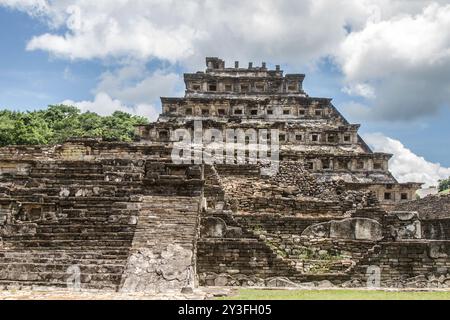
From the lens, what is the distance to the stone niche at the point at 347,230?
16266mm

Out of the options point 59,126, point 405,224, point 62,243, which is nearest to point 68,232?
point 62,243

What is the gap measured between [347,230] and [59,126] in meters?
40.6

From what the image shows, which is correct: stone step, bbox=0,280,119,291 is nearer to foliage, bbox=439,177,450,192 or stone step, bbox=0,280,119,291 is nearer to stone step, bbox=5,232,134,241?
stone step, bbox=5,232,134,241

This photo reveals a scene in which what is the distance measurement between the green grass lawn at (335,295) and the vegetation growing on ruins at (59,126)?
32401 millimetres

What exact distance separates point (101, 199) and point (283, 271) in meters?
6.06

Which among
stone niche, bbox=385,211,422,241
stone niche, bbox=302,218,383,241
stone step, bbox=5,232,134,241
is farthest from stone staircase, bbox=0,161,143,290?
stone niche, bbox=385,211,422,241

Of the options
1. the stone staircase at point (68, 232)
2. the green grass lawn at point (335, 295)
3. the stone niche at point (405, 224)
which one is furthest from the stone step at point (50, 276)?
the stone niche at point (405, 224)

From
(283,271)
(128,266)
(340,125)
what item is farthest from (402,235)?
(340,125)

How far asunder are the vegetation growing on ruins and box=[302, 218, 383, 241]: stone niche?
28.9m

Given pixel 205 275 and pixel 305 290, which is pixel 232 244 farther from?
pixel 305 290

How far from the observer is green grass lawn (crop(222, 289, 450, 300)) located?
10.5 meters

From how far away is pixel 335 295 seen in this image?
11.1 metres

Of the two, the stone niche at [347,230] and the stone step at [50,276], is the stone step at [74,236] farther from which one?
the stone niche at [347,230]

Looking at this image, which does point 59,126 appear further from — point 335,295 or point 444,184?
point 444,184
